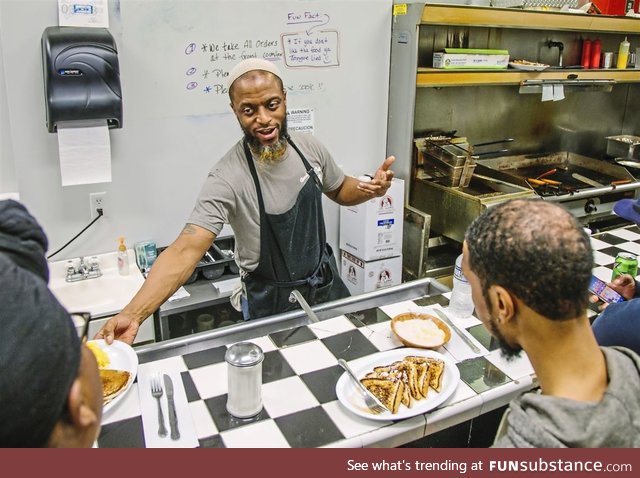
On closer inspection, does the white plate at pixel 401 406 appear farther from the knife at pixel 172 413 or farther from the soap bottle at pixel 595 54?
the soap bottle at pixel 595 54

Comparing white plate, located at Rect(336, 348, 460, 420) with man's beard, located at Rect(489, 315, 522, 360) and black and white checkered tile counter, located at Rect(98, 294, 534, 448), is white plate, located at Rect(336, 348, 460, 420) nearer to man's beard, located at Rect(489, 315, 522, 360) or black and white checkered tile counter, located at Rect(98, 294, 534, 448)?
black and white checkered tile counter, located at Rect(98, 294, 534, 448)

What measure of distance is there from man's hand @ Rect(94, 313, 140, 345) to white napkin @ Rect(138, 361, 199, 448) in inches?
5.7

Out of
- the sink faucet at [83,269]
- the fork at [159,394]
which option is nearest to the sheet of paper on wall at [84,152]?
the sink faucet at [83,269]

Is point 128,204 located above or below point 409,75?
below

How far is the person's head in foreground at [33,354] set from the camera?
74cm

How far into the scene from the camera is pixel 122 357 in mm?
1777

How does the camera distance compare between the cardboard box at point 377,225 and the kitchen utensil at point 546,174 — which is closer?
the cardboard box at point 377,225

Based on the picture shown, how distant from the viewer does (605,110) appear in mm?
5129

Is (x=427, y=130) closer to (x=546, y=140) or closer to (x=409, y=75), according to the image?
(x=409, y=75)

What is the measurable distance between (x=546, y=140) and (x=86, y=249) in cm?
380

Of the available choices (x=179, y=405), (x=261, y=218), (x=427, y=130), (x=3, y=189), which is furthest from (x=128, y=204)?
(x=427, y=130)

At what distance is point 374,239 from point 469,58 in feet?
4.41

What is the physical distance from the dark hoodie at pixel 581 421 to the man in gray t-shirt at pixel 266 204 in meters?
1.39

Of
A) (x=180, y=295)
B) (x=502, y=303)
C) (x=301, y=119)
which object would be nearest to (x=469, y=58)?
(x=301, y=119)
